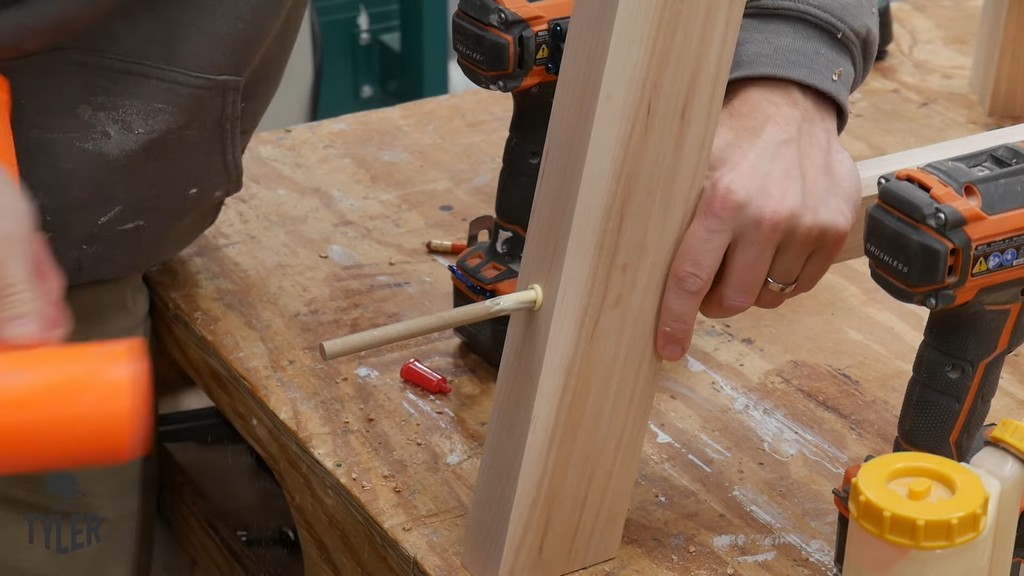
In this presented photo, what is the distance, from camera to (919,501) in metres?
0.52

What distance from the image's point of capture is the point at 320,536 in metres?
0.84

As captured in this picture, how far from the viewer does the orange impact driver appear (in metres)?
0.48

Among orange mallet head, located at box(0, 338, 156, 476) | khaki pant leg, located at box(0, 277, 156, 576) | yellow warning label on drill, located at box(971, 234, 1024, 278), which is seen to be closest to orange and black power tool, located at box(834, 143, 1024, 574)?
yellow warning label on drill, located at box(971, 234, 1024, 278)

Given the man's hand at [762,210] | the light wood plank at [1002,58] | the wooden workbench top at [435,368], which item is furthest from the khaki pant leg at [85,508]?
the light wood plank at [1002,58]

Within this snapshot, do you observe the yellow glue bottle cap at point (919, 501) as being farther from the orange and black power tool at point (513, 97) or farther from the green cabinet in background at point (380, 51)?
the green cabinet in background at point (380, 51)

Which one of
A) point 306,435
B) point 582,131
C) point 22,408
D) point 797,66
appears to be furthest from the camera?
point 306,435

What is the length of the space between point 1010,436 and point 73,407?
0.46m

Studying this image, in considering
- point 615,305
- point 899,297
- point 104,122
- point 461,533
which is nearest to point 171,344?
point 104,122

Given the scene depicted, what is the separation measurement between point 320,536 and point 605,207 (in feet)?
→ 1.27

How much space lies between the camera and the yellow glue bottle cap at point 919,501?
20.2 inches

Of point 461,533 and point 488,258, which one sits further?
point 488,258

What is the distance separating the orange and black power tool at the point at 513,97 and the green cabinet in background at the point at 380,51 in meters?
1.09

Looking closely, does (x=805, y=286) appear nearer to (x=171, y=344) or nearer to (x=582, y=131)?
(x=582, y=131)

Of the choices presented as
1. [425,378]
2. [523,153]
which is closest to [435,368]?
[425,378]
